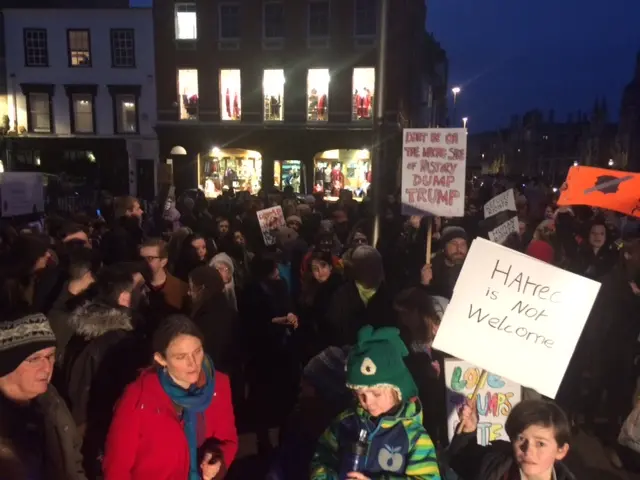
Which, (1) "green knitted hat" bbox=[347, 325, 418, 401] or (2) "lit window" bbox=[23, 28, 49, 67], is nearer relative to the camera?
(1) "green knitted hat" bbox=[347, 325, 418, 401]

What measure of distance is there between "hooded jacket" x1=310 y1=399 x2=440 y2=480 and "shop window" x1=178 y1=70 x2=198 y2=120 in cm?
2607

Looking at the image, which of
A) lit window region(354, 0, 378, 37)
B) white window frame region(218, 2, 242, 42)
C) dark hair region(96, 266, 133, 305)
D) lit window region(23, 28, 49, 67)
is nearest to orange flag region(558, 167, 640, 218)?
dark hair region(96, 266, 133, 305)

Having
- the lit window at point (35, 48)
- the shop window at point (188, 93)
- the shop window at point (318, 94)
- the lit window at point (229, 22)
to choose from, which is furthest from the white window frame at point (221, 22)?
the lit window at point (35, 48)

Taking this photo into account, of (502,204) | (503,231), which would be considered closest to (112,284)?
(503,231)

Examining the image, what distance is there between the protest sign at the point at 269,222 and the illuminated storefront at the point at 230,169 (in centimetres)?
1899

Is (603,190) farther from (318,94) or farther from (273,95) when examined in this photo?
(273,95)

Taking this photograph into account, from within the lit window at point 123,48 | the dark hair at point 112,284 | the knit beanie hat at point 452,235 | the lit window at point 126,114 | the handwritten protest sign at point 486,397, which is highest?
the lit window at point 123,48

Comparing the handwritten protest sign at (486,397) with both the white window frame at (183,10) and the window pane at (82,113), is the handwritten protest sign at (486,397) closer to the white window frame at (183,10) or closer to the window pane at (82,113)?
the white window frame at (183,10)

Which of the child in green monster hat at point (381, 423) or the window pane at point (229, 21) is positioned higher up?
the window pane at point (229, 21)

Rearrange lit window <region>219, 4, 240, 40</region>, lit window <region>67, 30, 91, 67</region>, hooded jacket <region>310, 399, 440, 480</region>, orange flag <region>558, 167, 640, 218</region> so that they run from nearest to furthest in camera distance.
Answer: hooded jacket <region>310, 399, 440, 480</region>, orange flag <region>558, 167, 640, 218</region>, lit window <region>219, 4, 240, 40</region>, lit window <region>67, 30, 91, 67</region>

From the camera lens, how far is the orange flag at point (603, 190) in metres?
5.18

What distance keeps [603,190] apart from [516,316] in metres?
2.83

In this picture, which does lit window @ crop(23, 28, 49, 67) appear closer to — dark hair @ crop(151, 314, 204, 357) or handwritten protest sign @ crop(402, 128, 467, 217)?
handwritten protest sign @ crop(402, 128, 467, 217)

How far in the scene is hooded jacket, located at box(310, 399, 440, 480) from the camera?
2.56 meters
